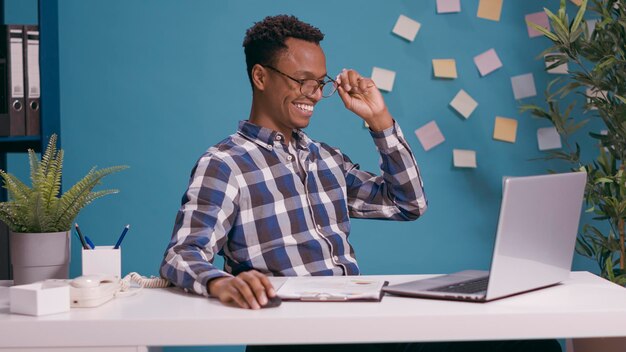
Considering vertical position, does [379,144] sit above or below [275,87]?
below

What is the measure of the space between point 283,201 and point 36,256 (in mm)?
555

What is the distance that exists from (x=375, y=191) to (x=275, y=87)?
0.37m

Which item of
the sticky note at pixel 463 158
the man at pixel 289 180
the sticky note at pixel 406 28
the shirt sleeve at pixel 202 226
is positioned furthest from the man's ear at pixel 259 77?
the sticky note at pixel 463 158

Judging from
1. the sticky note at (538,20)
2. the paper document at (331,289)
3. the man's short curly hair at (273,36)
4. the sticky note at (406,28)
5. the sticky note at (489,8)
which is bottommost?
the paper document at (331,289)

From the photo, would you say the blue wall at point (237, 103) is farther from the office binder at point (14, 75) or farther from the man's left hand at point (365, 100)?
the man's left hand at point (365, 100)

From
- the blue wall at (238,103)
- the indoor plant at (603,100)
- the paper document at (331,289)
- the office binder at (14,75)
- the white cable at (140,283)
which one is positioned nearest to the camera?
the paper document at (331,289)

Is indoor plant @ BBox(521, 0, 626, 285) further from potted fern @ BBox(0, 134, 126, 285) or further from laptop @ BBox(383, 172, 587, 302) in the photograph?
potted fern @ BBox(0, 134, 126, 285)

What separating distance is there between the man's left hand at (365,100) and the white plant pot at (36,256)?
746mm

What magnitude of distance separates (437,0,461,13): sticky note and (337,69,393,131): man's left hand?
1.13 m

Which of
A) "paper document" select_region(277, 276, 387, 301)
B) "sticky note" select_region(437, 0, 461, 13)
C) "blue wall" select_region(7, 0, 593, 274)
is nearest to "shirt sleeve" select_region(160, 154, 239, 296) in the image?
"paper document" select_region(277, 276, 387, 301)

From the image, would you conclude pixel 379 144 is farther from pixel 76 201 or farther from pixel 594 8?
pixel 594 8

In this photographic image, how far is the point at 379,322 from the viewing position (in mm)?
1335

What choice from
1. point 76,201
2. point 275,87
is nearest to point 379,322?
point 76,201

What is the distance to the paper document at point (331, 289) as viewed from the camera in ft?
4.78
